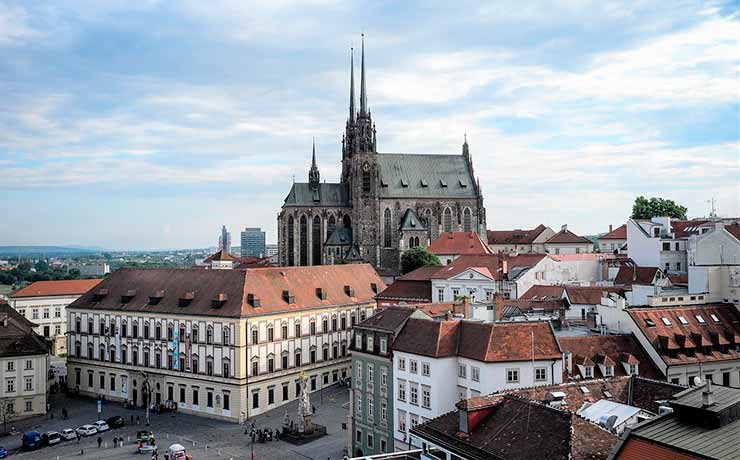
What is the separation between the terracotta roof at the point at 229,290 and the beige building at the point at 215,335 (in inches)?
5.6

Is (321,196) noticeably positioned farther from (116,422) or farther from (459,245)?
(116,422)

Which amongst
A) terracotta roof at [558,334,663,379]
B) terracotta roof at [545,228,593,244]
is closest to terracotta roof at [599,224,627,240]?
terracotta roof at [545,228,593,244]

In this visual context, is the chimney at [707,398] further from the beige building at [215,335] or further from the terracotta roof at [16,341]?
the terracotta roof at [16,341]

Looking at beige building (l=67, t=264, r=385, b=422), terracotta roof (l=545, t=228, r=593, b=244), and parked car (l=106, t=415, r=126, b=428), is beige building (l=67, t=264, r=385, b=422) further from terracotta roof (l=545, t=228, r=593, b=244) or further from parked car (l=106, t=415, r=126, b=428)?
terracotta roof (l=545, t=228, r=593, b=244)

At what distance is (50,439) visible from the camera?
5981 cm

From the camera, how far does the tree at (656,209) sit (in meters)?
123

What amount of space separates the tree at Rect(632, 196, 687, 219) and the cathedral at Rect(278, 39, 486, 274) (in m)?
30.8

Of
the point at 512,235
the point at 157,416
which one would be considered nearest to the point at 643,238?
the point at 157,416

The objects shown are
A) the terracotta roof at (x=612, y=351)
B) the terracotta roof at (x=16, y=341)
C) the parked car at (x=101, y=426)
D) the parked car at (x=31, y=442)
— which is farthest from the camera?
the terracotta roof at (x=16, y=341)

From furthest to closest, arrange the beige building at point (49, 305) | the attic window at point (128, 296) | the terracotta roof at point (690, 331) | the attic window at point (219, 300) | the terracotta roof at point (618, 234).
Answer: the terracotta roof at point (618, 234) < the beige building at point (49, 305) < the attic window at point (128, 296) < the attic window at point (219, 300) < the terracotta roof at point (690, 331)

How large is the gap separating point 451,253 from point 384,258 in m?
20.2

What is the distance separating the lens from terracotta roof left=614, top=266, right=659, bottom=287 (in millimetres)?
77881

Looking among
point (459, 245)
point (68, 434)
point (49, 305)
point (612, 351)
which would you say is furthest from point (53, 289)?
point (612, 351)

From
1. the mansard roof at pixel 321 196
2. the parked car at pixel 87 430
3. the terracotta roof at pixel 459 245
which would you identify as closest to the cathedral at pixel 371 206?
the mansard roof at pixel 321 196
